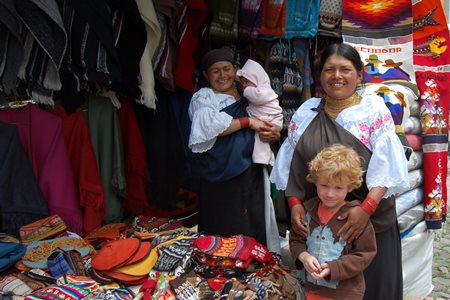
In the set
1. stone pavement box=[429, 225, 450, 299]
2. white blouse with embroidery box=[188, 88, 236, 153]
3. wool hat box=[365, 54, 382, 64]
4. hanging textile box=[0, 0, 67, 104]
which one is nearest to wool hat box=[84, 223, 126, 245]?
white blouse with embroidery box=[188, 88, 236, 153]

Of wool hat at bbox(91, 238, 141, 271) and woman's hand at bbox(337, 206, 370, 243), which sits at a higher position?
woman's hand at bbox(337, 206, 370, 243)

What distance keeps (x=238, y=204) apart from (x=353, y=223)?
3.59 feet

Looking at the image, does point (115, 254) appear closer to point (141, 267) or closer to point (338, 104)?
point (141, 267)

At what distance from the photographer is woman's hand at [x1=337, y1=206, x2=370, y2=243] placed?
1.82 meters

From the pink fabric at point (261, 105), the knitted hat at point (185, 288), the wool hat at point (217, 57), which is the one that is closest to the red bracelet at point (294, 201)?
the knitted hat at point (185, 288)

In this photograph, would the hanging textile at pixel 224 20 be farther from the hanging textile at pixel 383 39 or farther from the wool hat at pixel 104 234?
the wool hat at pixel 104 234

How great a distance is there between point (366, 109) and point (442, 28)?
139 centimetres

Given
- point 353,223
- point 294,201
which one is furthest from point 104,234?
point 353,223

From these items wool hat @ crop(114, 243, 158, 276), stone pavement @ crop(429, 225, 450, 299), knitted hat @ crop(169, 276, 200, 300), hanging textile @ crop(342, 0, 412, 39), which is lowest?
stone pavement @ crop(429, 225, 450, 299)

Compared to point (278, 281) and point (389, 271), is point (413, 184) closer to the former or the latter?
point (389, 271)

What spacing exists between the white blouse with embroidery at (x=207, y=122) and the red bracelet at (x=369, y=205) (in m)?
1.00

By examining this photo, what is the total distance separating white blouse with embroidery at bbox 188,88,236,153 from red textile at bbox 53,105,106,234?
0.73m

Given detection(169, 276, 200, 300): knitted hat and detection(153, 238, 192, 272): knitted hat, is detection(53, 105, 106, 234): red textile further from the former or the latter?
detection(169, 276, 200, 300): knitted hat

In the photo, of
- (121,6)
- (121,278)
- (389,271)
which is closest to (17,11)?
(121,6)
